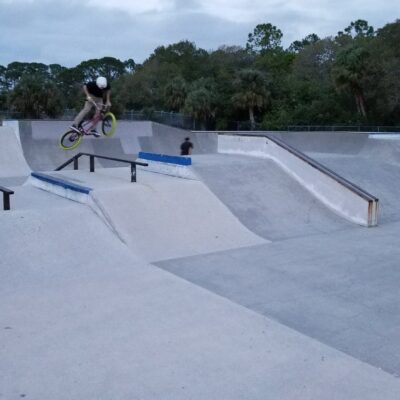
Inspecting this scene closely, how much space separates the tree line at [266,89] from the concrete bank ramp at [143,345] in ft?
85.4

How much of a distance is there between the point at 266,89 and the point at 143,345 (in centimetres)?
3406

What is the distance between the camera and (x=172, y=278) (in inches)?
251

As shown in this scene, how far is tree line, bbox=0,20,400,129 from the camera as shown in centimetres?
3028

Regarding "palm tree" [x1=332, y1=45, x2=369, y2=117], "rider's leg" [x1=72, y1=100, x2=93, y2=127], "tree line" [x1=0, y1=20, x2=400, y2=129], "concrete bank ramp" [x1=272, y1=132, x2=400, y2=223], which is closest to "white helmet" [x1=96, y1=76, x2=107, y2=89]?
"rider's leg" [x1=72, y1=100, x2=93, y2=127]

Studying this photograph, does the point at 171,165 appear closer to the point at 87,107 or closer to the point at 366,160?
the point at 87,107

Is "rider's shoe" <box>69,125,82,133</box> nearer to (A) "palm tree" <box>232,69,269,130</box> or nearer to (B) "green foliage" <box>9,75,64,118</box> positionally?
(B) "green foliage" <box>9,75,64,118</box>

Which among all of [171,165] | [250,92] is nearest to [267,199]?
[171,165]

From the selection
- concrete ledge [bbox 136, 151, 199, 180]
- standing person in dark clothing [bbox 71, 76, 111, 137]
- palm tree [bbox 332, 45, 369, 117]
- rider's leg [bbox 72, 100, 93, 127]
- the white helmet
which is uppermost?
palm tree [bbox 332, 45, 369, 117]

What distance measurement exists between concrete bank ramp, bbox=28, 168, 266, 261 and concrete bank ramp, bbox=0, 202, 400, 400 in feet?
4.55

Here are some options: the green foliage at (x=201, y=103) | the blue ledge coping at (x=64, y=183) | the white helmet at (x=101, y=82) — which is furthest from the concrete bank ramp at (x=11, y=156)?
the green foliage at (x=201, y=103)

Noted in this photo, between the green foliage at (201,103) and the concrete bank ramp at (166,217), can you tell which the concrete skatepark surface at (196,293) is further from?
the green foliage at (201,103)

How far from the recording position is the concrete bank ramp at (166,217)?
8.05 metres

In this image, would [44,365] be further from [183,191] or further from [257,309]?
[183,191]

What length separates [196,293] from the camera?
19.0 ft
